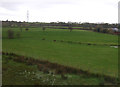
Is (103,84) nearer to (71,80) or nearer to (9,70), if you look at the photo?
(71,80)

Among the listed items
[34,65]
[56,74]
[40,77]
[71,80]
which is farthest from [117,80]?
[34,65]

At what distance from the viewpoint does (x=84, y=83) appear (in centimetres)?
1051

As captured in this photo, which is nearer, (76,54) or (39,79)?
(39,79)

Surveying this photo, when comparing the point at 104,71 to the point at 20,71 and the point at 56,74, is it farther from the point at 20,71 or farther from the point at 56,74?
the point at 20,71

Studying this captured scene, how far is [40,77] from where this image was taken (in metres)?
11.4

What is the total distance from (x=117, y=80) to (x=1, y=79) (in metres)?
8.29

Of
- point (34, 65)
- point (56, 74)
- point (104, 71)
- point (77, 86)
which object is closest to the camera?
point (77, 86)

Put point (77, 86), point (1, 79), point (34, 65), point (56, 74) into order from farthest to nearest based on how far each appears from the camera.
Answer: point (34, 65) → point (56, 74) → point (1, 79) → point (77, 86)

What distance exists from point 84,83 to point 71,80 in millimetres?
959

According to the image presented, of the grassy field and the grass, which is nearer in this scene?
the grass

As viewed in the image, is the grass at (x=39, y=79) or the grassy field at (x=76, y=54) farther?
the grassy field at (x=76, y=54)

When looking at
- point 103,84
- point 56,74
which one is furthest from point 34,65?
point 103,84

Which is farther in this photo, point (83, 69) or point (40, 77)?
point (83, 69)

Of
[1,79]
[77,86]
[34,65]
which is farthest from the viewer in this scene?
[34,65]
